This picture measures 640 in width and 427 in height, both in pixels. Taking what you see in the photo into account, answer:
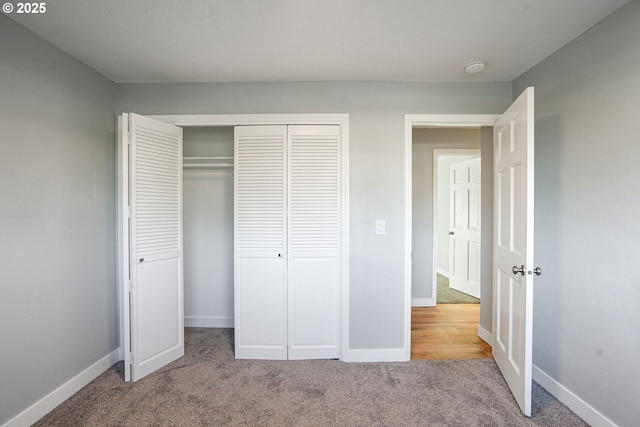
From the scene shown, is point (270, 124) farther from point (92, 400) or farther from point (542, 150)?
point (92, 400)

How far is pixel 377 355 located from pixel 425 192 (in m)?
2.53

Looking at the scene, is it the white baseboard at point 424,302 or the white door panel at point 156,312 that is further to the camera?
the white baseboard at point 424,302

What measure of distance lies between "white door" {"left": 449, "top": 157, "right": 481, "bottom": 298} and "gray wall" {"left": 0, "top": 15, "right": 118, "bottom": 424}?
15.3ft

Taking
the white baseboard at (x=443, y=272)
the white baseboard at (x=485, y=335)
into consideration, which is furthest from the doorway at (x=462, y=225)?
the white baseboard at (x=485, y=335)

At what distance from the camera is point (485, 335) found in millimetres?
3014

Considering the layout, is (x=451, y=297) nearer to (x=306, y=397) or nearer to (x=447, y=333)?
(x=447, y=333)

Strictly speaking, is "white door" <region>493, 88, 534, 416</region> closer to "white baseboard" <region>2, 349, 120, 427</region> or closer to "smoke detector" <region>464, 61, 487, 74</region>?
"smoke detector" <region>464, 61, 487, 74</region>

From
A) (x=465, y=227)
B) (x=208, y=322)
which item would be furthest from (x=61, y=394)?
(x=465, y=227)

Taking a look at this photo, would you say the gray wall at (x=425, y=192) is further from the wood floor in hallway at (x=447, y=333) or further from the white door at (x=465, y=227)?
the white door at (x=465, y=227)

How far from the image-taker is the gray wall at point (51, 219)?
1.74 m

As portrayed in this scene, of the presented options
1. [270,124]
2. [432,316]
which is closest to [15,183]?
[270,124]

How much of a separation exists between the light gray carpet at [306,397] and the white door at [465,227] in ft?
7.23

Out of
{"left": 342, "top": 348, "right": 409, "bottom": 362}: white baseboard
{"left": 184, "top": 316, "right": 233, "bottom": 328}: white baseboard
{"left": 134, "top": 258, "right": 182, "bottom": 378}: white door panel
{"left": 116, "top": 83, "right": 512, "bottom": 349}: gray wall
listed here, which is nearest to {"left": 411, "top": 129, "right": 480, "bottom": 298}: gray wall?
{"left": 116, "top": 83, "right": 512, "bottom": 349}: gray wall

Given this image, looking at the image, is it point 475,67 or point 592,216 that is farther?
point 475,67
